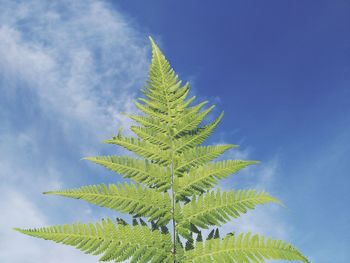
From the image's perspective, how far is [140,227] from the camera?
3896 mm

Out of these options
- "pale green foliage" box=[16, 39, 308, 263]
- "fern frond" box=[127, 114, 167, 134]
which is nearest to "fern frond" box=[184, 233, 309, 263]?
"pale green foliage" box=[16, 39, 308, 263]

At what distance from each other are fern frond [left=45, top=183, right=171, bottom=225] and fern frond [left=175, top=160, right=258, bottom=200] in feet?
0.64

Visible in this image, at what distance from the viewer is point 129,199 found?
4.07 m

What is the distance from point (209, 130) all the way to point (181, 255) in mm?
1447

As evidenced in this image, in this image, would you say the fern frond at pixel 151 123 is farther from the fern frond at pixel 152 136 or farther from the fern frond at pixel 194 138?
the fern frond at pixel 194 138

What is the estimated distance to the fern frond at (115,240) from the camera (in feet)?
11.9

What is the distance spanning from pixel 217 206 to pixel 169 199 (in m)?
0.49

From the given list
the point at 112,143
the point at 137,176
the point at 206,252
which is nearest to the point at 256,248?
the point at 206,252

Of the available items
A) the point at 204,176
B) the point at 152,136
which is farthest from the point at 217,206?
the point at 152,136

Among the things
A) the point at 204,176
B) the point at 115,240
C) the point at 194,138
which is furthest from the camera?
the point at 194,138

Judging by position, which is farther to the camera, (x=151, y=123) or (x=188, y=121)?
(x=151, y=123)

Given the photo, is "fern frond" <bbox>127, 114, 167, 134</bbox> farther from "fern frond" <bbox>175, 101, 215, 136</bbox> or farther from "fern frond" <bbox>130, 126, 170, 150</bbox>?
"fern frond" <bbox>175, 101, 215, 136</bbox>

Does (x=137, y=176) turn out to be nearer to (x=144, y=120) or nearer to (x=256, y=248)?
(x=144, y=120)

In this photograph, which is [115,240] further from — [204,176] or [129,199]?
[204,176]
